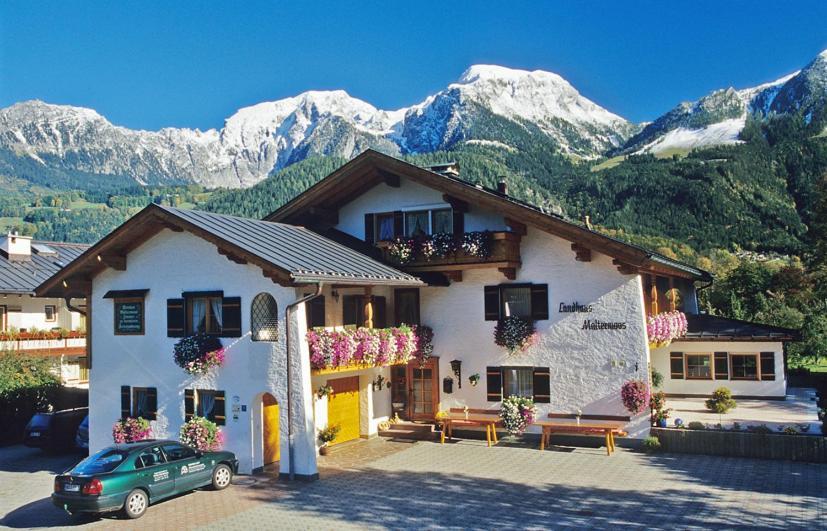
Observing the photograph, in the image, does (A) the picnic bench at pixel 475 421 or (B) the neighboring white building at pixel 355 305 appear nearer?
(B) the neighboring white building at pixel 355 305

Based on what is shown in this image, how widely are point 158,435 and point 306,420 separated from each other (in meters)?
5.25

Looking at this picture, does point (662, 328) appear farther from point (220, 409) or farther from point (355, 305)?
point (220, 409)

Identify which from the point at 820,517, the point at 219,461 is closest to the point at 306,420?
the point at 219,461

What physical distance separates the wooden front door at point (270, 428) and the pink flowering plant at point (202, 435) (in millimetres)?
1208

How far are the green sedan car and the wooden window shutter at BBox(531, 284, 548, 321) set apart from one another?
1029 centimetres

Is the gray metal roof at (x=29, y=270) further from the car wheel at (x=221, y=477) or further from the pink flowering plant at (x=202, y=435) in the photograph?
the car wheel at (x=221, y=477)

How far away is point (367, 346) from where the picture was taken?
68.8 ft

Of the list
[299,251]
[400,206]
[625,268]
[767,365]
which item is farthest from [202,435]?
[767,365]

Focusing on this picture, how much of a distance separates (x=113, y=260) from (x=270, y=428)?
6.77 metres

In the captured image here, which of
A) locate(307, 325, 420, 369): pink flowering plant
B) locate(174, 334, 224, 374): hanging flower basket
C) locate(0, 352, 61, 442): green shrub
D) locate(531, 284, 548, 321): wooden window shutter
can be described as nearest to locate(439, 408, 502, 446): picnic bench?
locate(307, 325, 420, 369): pink flowering plant

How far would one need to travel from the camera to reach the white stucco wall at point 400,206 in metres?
24.2

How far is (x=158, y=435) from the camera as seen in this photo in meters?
21.2

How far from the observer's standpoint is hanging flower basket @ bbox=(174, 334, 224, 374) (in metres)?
20.0

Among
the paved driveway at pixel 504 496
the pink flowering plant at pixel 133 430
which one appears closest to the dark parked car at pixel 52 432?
the paved driveway at pixel 504 496
